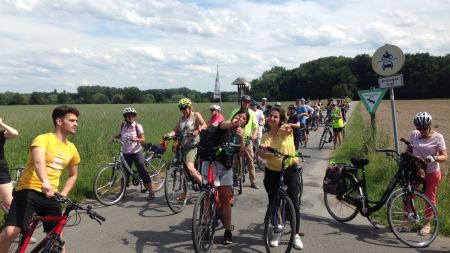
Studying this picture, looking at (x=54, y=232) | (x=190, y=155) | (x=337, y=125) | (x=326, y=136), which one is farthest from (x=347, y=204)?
(x=326, y=136)

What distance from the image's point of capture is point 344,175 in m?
6.77

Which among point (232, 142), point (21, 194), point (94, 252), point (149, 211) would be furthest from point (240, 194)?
point (21, 194)

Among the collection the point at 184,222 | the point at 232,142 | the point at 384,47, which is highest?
the point at 384,47

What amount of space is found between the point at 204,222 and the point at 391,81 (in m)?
5.72

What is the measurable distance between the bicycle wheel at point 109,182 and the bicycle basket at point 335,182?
3993 mm

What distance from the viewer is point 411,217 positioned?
19.5 ft

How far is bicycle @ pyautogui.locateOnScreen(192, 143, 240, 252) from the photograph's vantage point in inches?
190

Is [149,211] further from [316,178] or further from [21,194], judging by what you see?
[316,178]

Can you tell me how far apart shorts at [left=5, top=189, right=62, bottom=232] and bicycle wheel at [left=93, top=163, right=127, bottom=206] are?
377 cm

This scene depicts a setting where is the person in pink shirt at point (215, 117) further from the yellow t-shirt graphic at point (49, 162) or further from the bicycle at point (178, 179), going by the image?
the yellow t-shirt graphic at point (49, 162)

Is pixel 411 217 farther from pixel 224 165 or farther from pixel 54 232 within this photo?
pixel 54 232

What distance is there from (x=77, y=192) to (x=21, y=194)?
14.6ft

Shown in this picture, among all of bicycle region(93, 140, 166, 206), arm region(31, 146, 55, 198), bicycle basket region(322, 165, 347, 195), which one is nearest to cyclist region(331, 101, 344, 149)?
bicycle region(93, 140, 166, 206)

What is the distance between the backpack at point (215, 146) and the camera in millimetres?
5477
